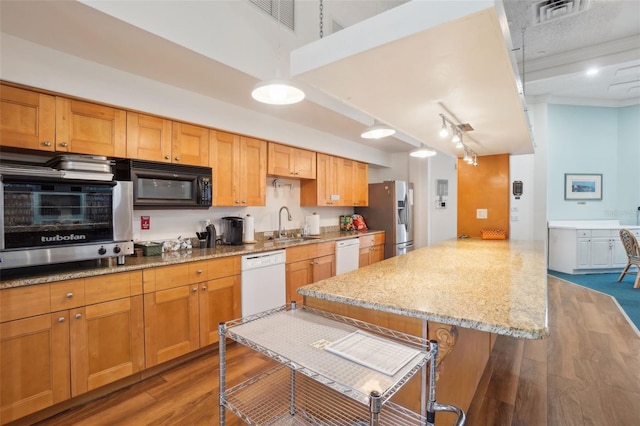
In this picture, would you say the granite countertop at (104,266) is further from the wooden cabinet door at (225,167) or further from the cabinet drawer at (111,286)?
the wooden cabinet door at (225,167)

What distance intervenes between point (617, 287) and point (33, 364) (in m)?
6.95

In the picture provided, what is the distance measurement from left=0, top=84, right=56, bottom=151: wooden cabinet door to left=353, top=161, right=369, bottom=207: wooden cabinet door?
372 centimetres

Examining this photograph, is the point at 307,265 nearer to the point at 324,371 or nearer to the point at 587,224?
the point at 324,371

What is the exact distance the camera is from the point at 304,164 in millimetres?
3986

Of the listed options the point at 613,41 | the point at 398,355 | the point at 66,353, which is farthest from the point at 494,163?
the point at 66,353

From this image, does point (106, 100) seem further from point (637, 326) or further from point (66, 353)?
point (637, 326)

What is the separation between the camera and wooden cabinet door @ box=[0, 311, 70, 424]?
1.65m

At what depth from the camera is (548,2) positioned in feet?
9.53

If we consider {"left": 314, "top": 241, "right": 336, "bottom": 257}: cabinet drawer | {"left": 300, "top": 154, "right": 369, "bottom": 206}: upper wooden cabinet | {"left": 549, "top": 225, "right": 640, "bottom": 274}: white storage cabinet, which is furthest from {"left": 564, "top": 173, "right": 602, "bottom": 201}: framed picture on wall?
{"left": 314, "top": 241, "right": 336, "bottom": 257}: cabinet drawer

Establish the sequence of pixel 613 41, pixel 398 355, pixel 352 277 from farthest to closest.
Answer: pixel 613 41 < pixel 352 277 < pixel 398 355

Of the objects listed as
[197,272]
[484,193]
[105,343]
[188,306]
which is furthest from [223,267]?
[484,193]

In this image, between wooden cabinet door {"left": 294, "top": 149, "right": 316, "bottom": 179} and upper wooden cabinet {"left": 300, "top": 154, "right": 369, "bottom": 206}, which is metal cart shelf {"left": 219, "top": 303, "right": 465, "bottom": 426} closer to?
wooden cabinet door {"left": 294, "top": 149, "right": 316, "bottom": 179}

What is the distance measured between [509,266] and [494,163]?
87.6 inches

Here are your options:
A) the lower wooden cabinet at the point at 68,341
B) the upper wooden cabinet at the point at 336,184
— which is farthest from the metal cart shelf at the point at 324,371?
the upper wooden cabinet at the point at 336,184
